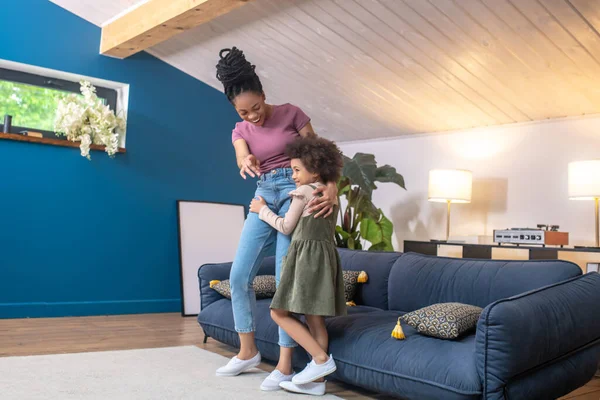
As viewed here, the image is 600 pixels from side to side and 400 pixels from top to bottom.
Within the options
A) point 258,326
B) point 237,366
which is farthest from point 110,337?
point 237,366

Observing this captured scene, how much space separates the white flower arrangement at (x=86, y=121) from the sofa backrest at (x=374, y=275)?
2.48 meters

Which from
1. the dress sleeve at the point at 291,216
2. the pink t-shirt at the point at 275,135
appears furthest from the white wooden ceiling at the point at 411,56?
the dress sleeve at the point at 291,216

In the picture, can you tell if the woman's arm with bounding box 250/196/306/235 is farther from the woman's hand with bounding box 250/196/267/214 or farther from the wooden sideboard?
the wooden sideboard

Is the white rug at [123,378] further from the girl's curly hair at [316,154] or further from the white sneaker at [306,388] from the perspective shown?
the girl's curly hair at [316,154]

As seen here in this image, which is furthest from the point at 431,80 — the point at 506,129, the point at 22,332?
the point at 22,332

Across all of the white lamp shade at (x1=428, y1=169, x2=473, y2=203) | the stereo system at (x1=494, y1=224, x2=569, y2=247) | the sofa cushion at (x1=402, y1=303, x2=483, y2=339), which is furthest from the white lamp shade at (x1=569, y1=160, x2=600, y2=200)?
the sofa cushion at (x1=402, y1=303, x2=483, y2=339)

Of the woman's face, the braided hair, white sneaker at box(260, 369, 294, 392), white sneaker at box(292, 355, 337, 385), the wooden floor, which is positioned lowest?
the wooden floor

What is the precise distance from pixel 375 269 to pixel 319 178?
867mm

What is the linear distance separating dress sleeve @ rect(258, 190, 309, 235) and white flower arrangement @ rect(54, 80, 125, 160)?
2688 millimetres

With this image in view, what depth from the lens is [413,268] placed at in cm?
292

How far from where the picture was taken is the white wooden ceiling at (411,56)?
136 inches

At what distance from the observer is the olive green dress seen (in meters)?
2.36

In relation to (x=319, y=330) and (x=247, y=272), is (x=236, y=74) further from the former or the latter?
(x=319, y=330)

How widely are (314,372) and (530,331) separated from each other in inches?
33.2
